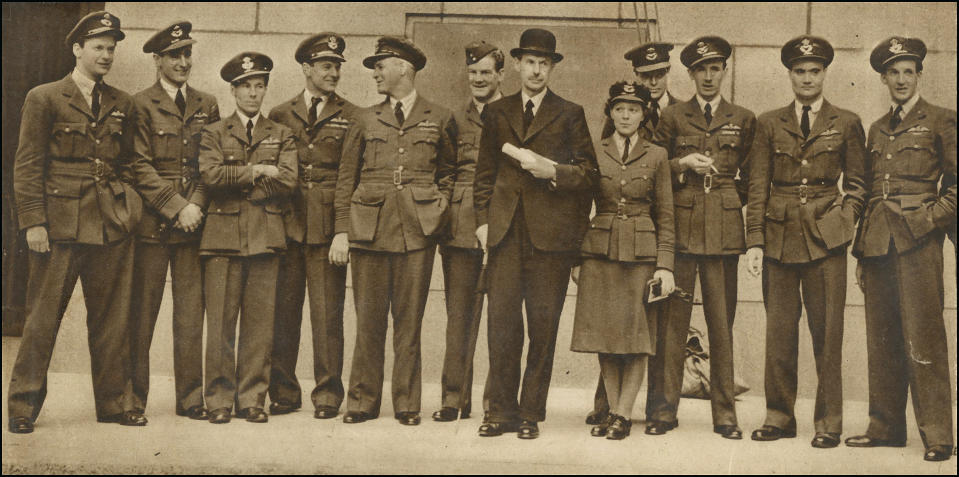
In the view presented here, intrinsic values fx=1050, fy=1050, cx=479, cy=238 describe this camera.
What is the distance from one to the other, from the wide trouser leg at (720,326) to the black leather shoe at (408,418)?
59.3 inches

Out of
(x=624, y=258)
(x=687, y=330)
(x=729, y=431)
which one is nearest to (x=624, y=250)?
(x=624, y=258)

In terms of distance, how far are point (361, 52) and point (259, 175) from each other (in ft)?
4.62

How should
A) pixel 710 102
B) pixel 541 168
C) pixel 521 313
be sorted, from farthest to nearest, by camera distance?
pixel 710 102
pixel 521 313
pixel 541 168

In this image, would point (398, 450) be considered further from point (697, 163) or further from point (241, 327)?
point (697, 163)

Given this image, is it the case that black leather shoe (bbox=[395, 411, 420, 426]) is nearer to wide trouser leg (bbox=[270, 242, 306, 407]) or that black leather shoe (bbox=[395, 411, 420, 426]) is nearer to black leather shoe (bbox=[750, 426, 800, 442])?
wide trouser leg (bbox=[270, 242, 306, 407])

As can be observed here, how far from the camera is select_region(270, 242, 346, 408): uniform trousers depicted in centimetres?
561

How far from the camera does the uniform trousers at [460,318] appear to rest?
18.2ft

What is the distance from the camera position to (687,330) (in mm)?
5359

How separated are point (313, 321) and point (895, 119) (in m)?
3.16

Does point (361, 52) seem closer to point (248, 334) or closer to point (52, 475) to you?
point (248, 334)

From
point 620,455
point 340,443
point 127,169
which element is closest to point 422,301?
point 340,443

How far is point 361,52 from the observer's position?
6523mm

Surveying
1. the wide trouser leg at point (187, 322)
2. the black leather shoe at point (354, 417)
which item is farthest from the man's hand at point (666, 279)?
the wide trouser leg at point (187, 322)

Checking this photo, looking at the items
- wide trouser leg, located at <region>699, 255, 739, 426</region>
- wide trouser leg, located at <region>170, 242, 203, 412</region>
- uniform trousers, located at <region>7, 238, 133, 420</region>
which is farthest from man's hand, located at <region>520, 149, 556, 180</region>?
uniform trousers, located at <region>7, 238, 133, 420</region>
